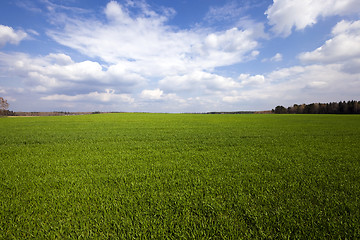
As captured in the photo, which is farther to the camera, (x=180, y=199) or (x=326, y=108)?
(x=326, y=108)

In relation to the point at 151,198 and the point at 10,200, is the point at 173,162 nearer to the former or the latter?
the point at 151,198

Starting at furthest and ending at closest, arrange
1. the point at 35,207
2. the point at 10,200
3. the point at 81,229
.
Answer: the point at 10,200 < the point at 35,207 < the point at 81,229

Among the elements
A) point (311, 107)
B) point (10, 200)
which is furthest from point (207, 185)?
point (311, 107)

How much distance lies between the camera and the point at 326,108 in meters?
79.2

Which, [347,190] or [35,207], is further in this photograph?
[347,190]

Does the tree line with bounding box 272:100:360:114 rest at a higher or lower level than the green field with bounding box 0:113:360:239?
higher

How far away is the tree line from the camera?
2837 inches

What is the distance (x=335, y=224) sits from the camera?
258 cm

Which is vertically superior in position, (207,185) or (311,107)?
(311,107)

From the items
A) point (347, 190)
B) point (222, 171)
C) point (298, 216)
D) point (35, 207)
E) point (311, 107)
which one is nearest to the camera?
point (298, 216)

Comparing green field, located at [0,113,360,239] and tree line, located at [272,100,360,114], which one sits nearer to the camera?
green field, located at [0,113,360,239]

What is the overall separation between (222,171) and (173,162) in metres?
1.68

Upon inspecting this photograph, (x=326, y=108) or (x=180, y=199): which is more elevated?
(x=326, y=108)

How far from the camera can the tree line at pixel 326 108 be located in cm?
7206
